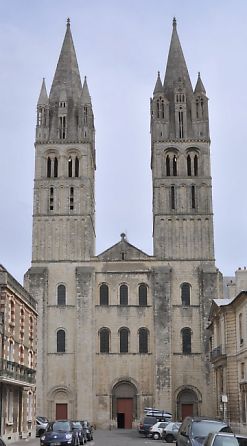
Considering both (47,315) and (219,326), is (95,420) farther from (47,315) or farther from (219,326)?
(219,326)

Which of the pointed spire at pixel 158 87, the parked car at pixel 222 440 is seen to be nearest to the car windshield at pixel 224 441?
the parked car at pixel 222 440

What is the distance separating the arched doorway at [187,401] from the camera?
56.0m

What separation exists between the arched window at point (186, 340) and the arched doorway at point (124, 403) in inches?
211

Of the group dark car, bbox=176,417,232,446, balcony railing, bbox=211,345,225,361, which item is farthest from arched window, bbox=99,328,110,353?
dark car, bbox=176,417,232,446

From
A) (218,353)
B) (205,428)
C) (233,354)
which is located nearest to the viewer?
(205,428)

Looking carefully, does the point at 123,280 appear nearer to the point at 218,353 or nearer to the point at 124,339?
the point at 124,339

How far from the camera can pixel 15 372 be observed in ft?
120

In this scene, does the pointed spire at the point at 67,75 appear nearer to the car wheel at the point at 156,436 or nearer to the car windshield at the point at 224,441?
the car wheel at the point at 156,436

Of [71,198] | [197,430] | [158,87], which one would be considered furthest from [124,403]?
[197,430]

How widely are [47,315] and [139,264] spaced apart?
9.14 metres

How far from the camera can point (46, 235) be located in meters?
59.4

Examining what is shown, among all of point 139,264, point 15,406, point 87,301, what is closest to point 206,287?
point 139,264

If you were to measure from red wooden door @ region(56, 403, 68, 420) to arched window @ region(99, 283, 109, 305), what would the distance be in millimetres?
9141

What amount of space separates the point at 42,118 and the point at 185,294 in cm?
2109
